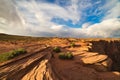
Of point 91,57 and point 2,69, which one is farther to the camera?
point 91,57

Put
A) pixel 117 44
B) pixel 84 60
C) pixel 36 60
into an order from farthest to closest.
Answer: pixel 117 44 < pixel 84 60 < pixel 36 60

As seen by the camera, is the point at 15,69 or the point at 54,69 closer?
the point at 15,69

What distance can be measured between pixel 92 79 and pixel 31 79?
17.7 feet

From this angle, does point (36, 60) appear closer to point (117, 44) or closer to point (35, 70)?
point (35, 70)

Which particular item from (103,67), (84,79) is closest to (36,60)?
(84,79)

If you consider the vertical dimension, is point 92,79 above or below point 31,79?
below

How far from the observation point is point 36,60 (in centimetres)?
1205

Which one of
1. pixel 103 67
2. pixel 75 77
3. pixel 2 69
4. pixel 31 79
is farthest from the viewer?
pixel 103 67

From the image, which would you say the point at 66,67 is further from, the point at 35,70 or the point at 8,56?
the point at 8,56

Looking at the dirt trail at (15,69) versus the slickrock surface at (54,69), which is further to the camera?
the slickrock surface at (54,69)

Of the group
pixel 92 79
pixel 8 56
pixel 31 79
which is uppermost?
pixel 8 56

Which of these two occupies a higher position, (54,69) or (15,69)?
(15,69)

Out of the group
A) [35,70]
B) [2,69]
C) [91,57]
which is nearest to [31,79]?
[35,70]

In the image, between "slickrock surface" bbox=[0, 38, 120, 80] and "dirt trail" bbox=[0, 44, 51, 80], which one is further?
"slickrock surface" bbox=[0, 38, 120, 80]
